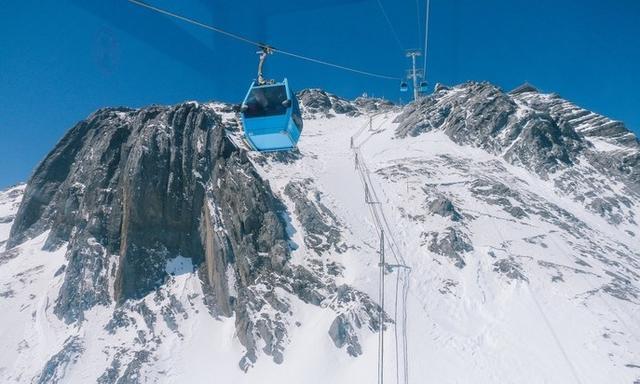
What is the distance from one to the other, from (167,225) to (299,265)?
13.0m

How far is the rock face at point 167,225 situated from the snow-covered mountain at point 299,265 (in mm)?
166

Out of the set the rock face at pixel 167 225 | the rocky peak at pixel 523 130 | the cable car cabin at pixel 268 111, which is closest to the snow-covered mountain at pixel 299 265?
the rock face at pixel 167 225

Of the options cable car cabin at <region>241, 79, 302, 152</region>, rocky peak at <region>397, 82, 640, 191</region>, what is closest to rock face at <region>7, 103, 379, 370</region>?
cable car cabin at <region>241, 79, 302, 152</region>

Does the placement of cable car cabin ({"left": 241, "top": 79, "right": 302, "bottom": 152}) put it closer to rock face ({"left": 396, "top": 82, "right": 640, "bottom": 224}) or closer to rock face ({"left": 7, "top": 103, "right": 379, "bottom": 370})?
rock face ({"left": 7, "top": 103, "right": 379, "bottom": 370})

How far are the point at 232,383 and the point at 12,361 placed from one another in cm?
1615

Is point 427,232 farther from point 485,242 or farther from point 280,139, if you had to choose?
point 280,139

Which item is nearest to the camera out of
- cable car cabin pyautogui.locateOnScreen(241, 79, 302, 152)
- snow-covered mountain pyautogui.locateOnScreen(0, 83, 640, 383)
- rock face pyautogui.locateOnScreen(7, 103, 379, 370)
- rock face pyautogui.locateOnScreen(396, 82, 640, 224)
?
cable car cabin pyautogui.locateOnScreen(241, 79, 302, 152)

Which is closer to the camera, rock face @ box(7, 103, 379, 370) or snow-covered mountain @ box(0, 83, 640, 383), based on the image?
snow-covered mountain @ box(0, 83, 640, 383)

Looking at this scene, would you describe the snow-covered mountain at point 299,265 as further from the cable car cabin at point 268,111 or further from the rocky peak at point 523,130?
the rocky peak at point 523,130

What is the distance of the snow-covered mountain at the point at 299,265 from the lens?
33.1 metres

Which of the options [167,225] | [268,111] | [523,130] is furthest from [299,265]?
[523,130]

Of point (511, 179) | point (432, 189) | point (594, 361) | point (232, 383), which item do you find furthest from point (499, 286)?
point (511, 179)

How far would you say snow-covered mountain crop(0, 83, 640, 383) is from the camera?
33094mm

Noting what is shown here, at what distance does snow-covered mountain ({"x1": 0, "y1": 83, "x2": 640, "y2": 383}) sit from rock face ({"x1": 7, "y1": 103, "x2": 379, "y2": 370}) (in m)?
0.17
